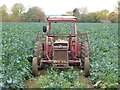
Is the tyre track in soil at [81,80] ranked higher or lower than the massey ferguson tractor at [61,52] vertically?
lower

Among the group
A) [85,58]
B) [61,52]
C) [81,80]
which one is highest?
[61,52]

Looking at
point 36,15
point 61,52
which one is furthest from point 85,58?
point 36,15

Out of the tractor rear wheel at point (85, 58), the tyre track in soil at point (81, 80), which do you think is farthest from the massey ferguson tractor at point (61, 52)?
the tyre track in soil at point (81, 80)

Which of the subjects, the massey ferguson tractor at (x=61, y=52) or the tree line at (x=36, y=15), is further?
the tree line at (x=36, y=15)

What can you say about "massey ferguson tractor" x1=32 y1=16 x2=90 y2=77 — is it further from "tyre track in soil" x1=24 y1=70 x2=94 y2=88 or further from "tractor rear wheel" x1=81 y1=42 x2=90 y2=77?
"tyre track in soil" x1=24 y1=70 x2=94 y2=88

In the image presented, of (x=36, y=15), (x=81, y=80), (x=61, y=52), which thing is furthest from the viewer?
(x=36, y=15)

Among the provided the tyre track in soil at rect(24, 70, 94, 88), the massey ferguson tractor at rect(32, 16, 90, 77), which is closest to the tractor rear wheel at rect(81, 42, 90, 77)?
the massey ferguson tractor at rect(32, 16, 90, 77)

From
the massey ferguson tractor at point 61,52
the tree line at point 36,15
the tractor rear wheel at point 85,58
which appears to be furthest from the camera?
the tree line at point 36,15

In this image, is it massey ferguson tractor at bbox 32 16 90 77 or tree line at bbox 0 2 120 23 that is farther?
tree line at bbox 0 2 120 23

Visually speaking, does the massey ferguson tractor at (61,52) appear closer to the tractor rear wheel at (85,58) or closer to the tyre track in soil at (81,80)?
the tractor rear wheel at (85,58)

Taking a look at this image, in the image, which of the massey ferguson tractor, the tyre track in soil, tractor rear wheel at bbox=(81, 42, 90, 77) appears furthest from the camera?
the massey ferguson tractor

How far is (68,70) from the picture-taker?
10.2 metres

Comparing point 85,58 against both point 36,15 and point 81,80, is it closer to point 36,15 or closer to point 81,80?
point 81,80

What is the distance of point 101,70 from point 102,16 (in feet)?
119
